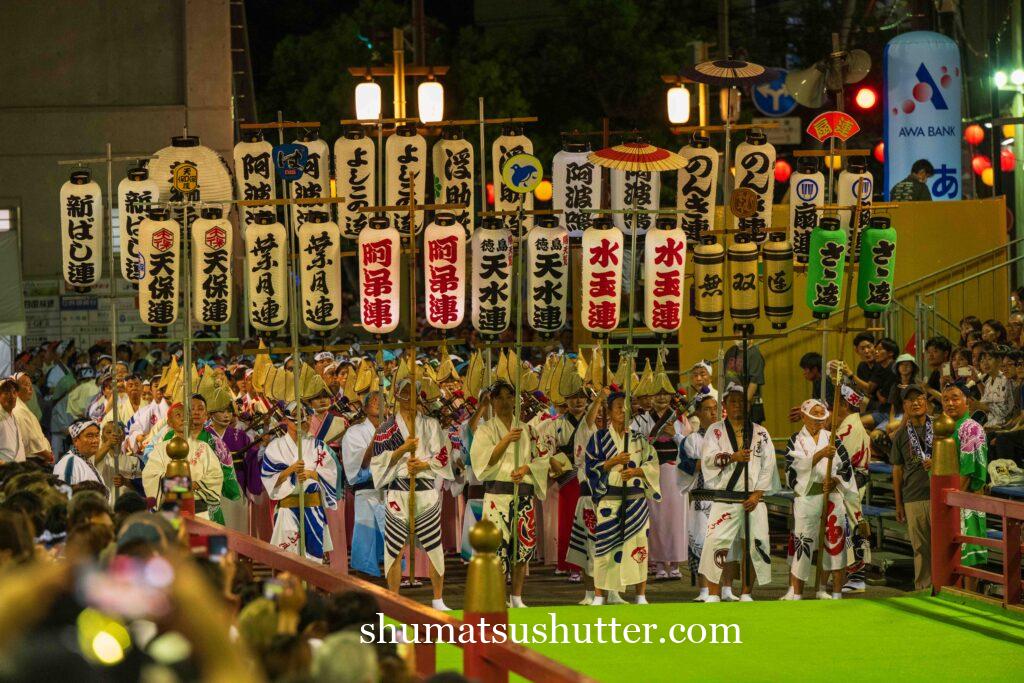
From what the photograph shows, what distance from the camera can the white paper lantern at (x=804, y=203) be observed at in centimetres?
1312

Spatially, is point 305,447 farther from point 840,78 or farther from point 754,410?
point 840,78

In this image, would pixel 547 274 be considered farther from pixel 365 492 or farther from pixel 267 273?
pixel 365 492

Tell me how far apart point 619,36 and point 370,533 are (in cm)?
1960

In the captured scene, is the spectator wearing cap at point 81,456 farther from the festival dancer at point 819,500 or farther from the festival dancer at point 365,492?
the festival dancer at point 819,500

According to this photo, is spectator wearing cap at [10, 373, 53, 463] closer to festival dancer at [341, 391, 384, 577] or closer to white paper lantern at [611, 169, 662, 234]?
festival dancer at [341, 391, 384, 577]

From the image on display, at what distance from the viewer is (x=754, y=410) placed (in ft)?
48.5

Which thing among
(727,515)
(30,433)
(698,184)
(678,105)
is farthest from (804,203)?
(30,433)

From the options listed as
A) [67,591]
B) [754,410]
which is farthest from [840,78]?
[67,591]

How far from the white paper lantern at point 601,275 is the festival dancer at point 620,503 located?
98 cm

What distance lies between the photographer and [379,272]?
1211cm

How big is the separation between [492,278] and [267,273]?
1970 mm

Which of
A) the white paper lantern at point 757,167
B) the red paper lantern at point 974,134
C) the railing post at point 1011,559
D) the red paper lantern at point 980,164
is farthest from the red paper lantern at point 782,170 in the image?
the railing post at point 1011,559

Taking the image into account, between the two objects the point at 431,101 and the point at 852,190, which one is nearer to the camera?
the point at 852,190

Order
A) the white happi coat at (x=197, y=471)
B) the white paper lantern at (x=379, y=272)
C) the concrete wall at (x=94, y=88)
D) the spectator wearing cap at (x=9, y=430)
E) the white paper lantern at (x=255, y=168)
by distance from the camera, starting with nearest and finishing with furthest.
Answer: the white happi coat at (x=197, y=471), the white paper lantern at (x=379, y=272), the spectator wearing cap at (x=9, y=430), the white paper lantern at (x=255, y=168), the concrete wall at (x=94, y=88)
